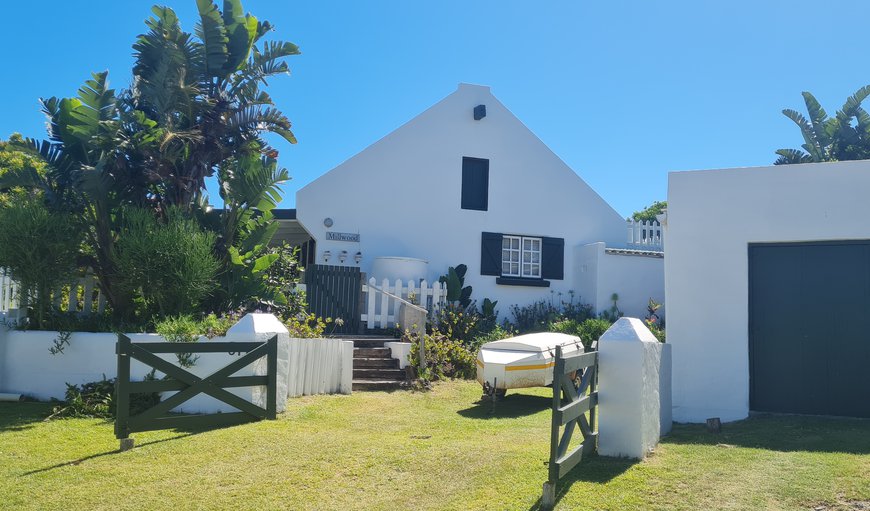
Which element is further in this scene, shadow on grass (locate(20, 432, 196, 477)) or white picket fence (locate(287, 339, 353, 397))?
white picket fence (locate(287, 339, 353, 397))

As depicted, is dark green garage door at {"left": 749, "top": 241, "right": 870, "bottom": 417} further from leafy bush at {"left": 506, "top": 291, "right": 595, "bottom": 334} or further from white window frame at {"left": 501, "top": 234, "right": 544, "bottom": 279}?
white window frame at {"left": 501, "top": 234, "right": 544, "bottom": 279}

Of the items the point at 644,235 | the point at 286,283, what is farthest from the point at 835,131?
the point at 286,283

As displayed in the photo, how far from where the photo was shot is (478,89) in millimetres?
18281

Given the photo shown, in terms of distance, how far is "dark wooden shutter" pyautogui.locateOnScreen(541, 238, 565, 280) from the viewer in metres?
18.1

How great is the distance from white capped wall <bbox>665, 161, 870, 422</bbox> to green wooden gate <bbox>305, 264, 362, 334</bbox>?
736 centimetres

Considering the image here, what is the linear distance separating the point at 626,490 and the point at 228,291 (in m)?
7.90

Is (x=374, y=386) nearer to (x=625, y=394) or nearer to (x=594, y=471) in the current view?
(x=625, y=394)

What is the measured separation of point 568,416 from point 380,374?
695cm

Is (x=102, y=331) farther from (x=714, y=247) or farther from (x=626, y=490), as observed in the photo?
(x=714, y=247)

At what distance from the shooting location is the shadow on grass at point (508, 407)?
34.1 feet

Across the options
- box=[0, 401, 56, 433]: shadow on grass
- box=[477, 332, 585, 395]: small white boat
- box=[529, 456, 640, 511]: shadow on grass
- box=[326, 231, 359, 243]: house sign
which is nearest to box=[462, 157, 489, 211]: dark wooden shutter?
box=[326, 231, 359, 243]: house sign

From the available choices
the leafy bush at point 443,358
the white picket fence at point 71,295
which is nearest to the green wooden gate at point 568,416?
the leafy bush at point 443,358

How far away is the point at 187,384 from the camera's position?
8.23m

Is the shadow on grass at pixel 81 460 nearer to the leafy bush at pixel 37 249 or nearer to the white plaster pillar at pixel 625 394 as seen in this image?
the leafy bush at pixel 37 249
